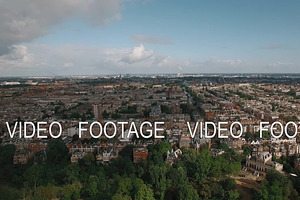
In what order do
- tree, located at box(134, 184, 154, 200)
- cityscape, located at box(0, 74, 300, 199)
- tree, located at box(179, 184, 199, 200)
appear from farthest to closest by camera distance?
1. cityscape, located at box(0, 74, 300, 199)
2. tree, located at box(179, 184, 199, 200)
3. tree, located at box(134, 184, 154, 200)

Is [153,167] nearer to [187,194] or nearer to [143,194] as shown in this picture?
[143,194]

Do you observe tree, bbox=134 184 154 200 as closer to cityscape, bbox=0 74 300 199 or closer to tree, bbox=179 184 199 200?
cityscape, bbox=0 74 300 199

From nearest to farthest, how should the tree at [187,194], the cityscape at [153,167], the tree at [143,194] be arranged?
1. the tree at [143,194]
2. the tree at [187,194]
3. the cityscape at [153,167]

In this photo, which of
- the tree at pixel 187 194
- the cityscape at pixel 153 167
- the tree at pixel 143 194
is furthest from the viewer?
the cityscape at pixel 153 167

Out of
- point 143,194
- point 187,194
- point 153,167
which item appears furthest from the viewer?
point 153,167

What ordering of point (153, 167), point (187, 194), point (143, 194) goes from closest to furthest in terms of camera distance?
point (143, 194), point (187, 194), point (153, 167)

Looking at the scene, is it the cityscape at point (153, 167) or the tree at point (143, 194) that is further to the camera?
the cityscape at point (153, 167)

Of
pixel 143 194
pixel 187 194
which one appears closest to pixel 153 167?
pixel 143 194

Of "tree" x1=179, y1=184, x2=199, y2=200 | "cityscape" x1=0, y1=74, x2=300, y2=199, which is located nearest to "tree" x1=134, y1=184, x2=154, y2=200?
"cityscape" x1=0, y1=74, x2=300, y2=199

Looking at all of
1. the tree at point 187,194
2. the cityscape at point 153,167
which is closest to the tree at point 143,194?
the cityscape at point 153,167

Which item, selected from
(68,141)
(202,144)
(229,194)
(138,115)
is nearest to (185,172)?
(229,194)

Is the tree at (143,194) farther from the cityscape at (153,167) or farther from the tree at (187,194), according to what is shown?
the tree at (187,194)
